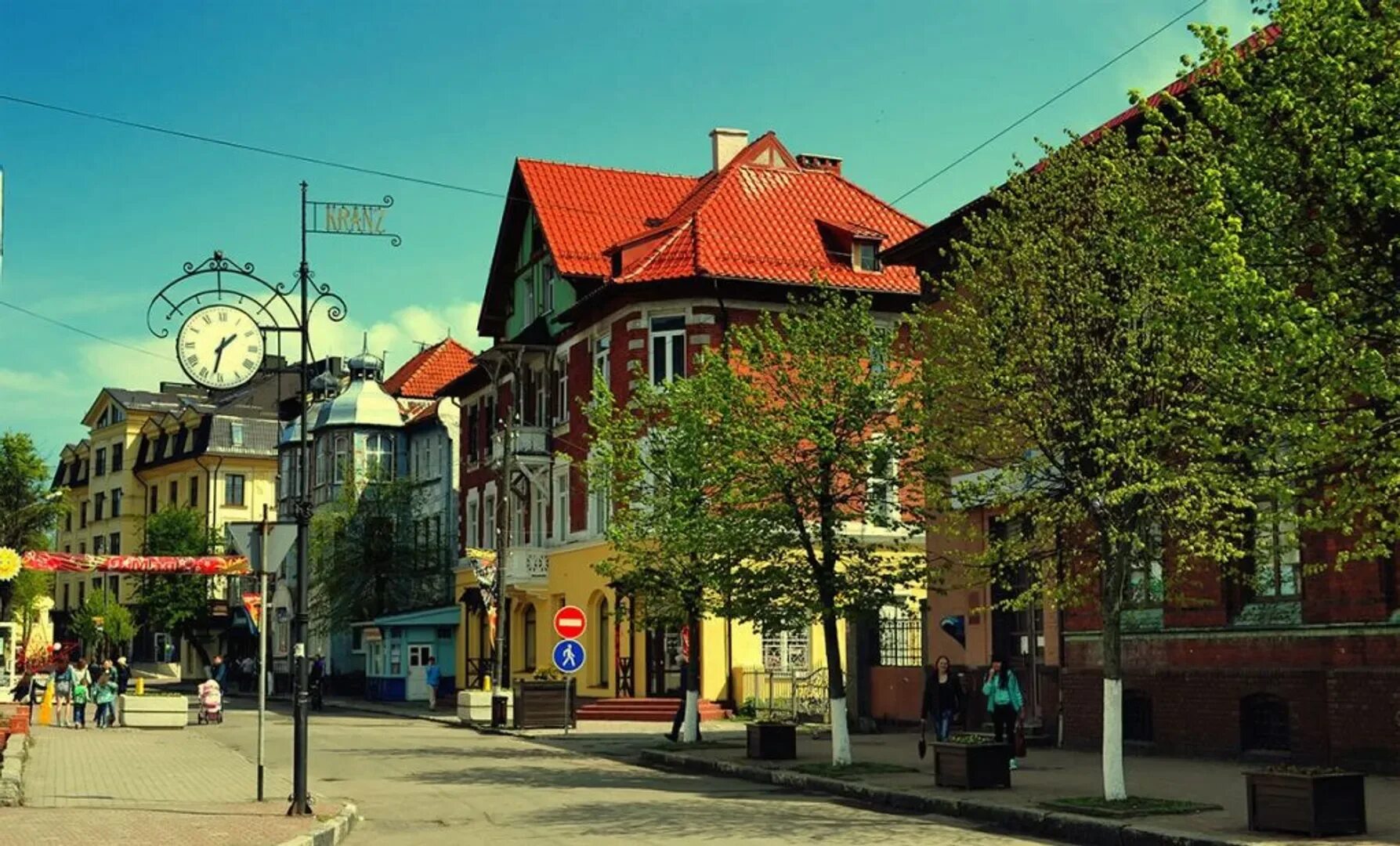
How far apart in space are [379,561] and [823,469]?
4002cm

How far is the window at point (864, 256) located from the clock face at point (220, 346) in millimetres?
30100

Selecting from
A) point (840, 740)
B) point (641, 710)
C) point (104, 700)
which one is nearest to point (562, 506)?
point (641, 710)

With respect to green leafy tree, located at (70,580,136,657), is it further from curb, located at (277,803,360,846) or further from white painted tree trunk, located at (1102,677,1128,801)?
white painted tree trunk, located at (1102,677,1128,801)

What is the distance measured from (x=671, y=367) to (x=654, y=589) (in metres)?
15.0

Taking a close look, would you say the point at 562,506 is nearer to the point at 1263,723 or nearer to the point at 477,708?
the point at 477,708

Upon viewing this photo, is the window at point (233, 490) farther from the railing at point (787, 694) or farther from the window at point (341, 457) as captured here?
the railing at point (787, 694)

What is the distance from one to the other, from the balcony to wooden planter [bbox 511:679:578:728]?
1188cm

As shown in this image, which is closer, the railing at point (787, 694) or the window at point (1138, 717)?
the window at point (1138, 717)

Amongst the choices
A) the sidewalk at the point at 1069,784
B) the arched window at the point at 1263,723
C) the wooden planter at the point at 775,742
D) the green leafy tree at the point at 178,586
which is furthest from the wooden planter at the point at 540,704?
the green leafy tree at the point at 178,586

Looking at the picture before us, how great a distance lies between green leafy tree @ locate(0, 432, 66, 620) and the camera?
Result: 61.0m

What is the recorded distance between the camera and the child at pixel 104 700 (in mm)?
41906

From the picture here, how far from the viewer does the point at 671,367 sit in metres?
44.8

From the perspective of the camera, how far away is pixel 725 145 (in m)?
51.4

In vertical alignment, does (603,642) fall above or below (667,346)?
below
